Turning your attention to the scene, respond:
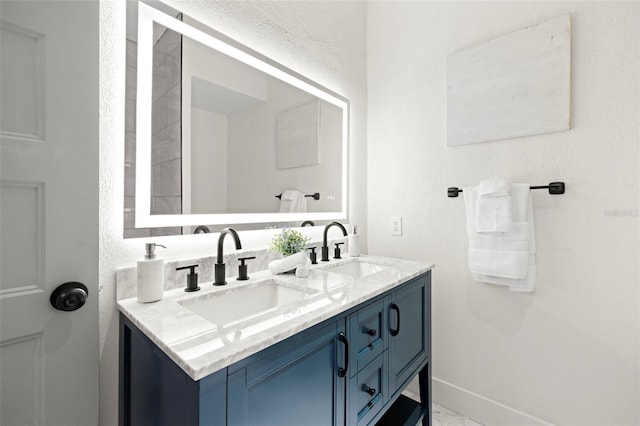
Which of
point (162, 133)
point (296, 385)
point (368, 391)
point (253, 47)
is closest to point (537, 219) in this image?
point (368, 391)

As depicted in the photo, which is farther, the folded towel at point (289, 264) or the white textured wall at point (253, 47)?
the folded towel at point (289, 264)

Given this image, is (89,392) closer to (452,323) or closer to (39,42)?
(39,42)

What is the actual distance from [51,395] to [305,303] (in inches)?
26.7

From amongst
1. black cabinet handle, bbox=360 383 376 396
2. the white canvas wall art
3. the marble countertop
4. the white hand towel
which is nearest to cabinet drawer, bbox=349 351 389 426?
black cabinet handle, bbox=360 383 376 396

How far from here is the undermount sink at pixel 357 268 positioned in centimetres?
149

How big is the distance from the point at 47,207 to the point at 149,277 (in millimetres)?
302

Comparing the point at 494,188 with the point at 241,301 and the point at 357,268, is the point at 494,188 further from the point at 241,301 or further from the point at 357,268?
the point at 241,301

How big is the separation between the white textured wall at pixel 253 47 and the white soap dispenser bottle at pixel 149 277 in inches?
4.4

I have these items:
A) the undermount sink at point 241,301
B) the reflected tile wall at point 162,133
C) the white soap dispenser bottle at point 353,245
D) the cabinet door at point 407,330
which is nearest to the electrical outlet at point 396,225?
the white soap dispenser bottle at point 353,245

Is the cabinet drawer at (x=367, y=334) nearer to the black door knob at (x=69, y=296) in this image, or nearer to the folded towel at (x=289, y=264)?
the folded towel at (x=289, y=264)

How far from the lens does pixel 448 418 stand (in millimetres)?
1545

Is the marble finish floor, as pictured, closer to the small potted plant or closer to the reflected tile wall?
the small potted plant

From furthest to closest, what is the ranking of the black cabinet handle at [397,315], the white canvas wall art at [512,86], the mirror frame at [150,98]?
the white canvas wall art at [512,86] → the black cabinet handle at [397,315] → the mirror frame at [150,98]

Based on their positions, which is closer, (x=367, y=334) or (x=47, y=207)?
(x=47, y=207)
